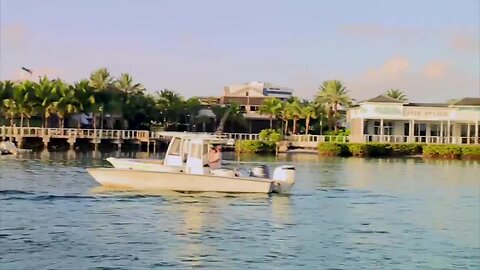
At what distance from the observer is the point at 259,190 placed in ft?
113

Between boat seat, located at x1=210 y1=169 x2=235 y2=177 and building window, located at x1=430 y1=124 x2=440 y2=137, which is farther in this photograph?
building window, located at x1=430 y1=124 x2=440 y2=137

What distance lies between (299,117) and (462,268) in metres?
77.3

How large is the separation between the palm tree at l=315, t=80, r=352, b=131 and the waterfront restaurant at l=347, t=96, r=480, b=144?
43.0ft

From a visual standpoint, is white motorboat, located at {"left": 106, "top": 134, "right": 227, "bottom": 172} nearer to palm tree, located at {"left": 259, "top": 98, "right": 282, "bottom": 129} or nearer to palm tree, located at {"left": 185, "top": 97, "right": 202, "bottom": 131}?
palm tree, located at {"left": 185, "top": 97, "right": 202, "bottom": 131}

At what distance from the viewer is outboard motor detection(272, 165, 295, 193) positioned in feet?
115

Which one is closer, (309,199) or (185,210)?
(185,210)

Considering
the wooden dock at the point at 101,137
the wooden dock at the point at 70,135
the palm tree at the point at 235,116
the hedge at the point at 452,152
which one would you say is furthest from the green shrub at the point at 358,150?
the palm tree at the point at 235,116

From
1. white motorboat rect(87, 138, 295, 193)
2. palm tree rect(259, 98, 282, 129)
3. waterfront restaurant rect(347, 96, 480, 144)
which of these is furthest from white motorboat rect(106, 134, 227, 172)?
palm tree rect(259, 98, 282, 129)

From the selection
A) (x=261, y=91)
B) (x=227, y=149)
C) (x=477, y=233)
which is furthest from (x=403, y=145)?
(x=477, y=233)

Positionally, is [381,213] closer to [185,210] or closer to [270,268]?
[185,210]

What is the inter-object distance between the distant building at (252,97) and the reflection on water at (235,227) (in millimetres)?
63704

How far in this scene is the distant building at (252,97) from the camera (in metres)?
106

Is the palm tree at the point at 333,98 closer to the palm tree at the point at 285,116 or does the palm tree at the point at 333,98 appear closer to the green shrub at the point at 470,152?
the palm tree at the point at 285,116

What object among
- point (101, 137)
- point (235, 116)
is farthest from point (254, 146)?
point (235, 116)
